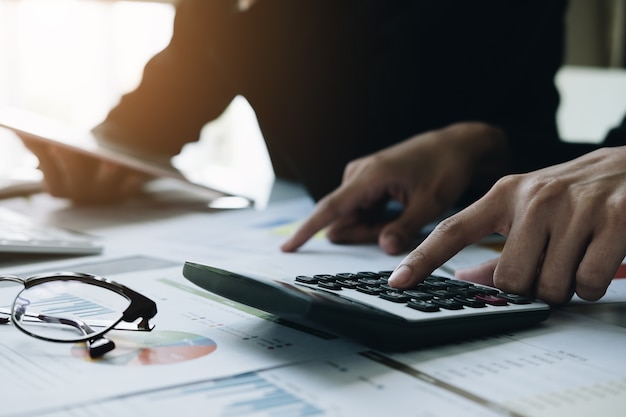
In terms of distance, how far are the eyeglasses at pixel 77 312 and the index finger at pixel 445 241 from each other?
176 mm

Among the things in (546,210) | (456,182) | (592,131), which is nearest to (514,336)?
(546,210)

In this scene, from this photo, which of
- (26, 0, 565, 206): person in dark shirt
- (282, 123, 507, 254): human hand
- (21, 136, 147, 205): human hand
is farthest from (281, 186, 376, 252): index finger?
(21, 136, 147, 205): human hand

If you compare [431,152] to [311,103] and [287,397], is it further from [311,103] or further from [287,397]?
[287,397]

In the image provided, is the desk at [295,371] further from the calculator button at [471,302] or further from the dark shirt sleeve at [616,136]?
the dark shirt sleeve at [616,136]

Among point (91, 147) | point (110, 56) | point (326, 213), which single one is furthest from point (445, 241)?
point (110, 56)

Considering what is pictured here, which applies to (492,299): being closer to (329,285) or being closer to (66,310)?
(329,285)

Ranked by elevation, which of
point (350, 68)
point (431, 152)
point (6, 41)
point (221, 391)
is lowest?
point (221, 391)

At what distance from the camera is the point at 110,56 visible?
102 inches

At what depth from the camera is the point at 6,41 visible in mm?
2527

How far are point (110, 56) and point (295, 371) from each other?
2395 mm

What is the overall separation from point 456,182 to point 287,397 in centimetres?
56

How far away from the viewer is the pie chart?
16.0 inches

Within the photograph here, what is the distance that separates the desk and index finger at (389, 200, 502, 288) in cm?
7

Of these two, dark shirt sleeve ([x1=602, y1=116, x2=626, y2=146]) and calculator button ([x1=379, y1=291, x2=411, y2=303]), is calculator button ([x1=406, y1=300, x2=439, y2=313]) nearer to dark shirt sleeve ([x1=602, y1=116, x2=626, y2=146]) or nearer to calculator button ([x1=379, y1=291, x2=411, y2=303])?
calculator button ([x1=379, y1=291, x2=411, y2=303])
